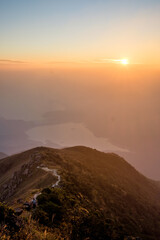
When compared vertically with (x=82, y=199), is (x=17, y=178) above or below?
below

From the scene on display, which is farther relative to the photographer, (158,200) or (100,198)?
(158,200)

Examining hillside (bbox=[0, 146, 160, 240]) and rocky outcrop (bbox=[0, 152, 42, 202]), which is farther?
rocky outcrop (bbox=[0, 152, 42, 202])

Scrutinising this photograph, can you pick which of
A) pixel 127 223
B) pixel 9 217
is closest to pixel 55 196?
pixel 9 217

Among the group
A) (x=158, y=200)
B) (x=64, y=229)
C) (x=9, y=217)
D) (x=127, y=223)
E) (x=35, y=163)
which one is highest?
(x=9, y=217)

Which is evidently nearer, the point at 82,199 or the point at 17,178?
the point at 82,199

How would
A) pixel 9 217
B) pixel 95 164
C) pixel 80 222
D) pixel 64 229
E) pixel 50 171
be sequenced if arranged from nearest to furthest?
pixel 9 217 → pixel 64 229 → pixel 80 222 → pixel 50 171 → pixel 95 164

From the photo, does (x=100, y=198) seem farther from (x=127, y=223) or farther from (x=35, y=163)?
(x=35, y=163)

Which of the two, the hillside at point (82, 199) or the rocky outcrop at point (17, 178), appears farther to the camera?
the rocky outcrop at point (17, 178)

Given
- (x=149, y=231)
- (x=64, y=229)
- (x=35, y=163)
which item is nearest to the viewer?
(x=64, y=229)
